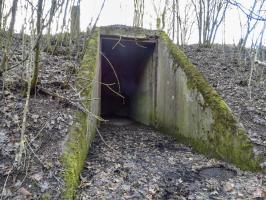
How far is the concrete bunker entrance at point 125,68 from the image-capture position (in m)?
9.32

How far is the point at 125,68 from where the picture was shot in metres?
11.8

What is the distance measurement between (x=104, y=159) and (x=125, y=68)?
6.42m

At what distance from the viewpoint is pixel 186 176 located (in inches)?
212

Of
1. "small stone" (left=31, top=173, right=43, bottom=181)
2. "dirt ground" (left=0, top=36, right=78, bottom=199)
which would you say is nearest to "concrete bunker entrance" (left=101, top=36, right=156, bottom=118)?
"dirt ground" (left=0, top=36, right=78, bottom=199)

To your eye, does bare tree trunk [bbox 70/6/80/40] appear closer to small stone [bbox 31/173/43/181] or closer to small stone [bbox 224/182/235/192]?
small stone [bbox 31/173/43/181]

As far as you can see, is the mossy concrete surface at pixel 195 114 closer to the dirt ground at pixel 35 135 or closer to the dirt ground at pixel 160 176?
the dirt ground at pixel 160 176

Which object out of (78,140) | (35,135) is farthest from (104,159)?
(35,135)

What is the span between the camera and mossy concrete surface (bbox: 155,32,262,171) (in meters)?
5.65

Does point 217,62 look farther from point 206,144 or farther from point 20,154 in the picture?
point 20,154

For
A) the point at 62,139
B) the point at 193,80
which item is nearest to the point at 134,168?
the point at 62,139

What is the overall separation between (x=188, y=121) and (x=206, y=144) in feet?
2.60

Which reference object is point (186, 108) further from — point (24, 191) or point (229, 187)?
point (24, 191)

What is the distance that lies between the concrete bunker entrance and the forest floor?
7.67ft

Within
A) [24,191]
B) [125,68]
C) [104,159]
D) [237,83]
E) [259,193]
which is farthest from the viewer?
[125,68]
